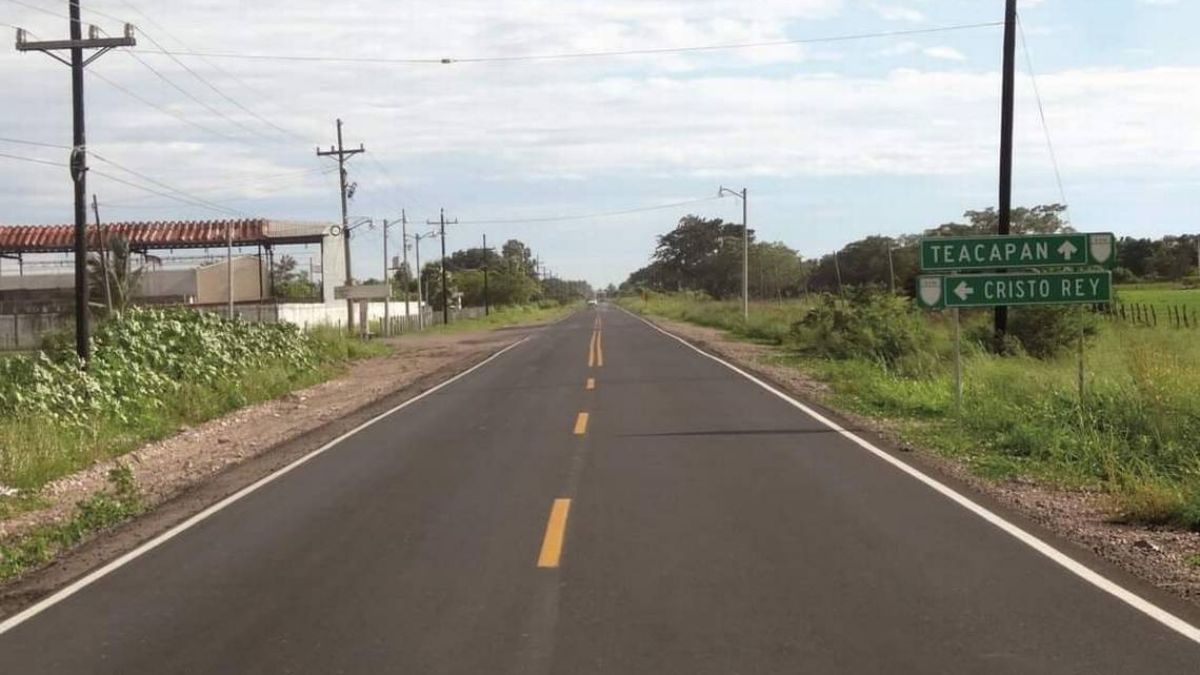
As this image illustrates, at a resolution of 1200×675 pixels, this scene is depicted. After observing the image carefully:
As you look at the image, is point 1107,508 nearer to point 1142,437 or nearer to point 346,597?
point 1142,437

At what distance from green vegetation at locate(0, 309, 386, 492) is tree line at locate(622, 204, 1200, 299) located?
1279cm

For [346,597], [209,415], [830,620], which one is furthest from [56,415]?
[830,620]

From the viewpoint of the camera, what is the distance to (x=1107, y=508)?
10219 mm

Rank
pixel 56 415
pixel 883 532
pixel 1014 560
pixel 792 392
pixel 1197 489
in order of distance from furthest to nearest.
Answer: pixel 792 392, pixel 56 415, pixel 1197 489, pixel 883 532, pixel 1014 560

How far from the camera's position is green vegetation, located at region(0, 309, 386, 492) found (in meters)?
14.6

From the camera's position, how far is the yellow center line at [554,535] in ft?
27.0

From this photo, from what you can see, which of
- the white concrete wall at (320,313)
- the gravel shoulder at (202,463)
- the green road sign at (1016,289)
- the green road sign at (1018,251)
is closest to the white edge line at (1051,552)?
the green road sign at (1016,289)

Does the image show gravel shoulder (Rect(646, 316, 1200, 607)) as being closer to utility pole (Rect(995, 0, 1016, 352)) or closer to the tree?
utility pole (Rect(995, 0, 1016, 352))

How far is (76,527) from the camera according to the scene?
10.2 meters

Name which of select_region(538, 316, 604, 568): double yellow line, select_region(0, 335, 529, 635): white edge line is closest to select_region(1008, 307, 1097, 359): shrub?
select_region(0, 335, 529, 635): white edge line

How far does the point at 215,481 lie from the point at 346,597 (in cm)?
623

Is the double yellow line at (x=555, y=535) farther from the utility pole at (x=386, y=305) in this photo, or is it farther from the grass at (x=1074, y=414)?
the utility pole at (x=386, y=305)

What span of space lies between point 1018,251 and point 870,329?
14437mm

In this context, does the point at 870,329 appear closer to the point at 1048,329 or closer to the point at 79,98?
the point at 1048,329
